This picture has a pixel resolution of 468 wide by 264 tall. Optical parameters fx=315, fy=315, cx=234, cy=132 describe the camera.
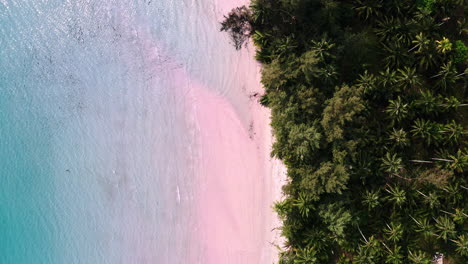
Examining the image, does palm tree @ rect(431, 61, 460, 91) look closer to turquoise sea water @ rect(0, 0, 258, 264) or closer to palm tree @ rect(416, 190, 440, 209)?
palm tree @ rect(416, 190, 440, 209)

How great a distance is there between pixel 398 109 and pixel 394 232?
3960 millimetres

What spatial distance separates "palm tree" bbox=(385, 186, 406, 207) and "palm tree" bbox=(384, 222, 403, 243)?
2.30ft

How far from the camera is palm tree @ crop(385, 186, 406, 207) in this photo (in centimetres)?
996

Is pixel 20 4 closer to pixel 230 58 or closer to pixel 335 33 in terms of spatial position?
pixel 230 58

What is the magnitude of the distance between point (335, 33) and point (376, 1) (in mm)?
1827

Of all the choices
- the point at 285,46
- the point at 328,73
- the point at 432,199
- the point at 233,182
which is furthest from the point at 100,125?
the point at 432,199

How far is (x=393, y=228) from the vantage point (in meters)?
10.3

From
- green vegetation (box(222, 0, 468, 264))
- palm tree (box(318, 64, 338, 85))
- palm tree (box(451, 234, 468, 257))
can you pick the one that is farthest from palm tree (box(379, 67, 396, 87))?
palm tree (box(451, 234, 468, 257))

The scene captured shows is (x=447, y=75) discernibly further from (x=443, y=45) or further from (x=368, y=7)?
(x=368, y=7)

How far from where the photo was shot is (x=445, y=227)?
33.0 feet

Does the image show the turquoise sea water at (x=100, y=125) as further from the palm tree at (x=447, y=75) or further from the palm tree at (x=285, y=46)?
the palm tree at (x=447, y=75)

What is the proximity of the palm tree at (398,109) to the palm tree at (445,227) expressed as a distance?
11.7ft

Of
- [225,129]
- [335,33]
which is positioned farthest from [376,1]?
[225,129]

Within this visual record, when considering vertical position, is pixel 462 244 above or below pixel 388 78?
below
